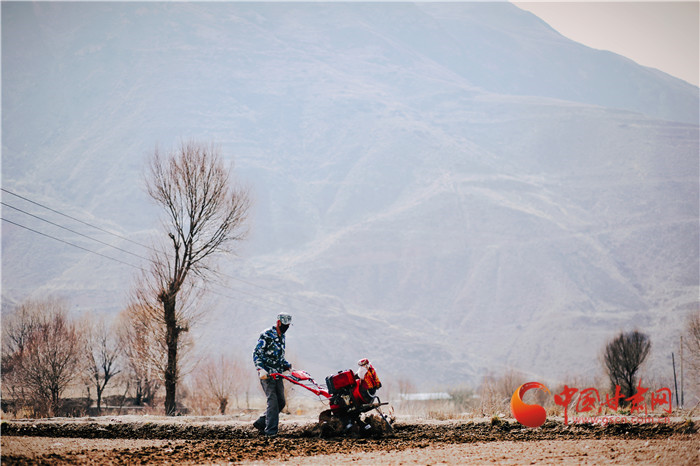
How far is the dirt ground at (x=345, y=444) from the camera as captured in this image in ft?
30.9

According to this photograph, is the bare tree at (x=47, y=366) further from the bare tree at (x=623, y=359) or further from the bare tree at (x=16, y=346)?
the bare tree at (x=623, y=359)

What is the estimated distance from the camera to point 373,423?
41.2 ft

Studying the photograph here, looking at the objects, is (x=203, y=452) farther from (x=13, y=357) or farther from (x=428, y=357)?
(x=428, y=357)

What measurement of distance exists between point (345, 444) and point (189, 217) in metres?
16.1

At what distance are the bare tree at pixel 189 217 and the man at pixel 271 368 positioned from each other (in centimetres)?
1232

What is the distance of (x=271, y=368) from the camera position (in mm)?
12891

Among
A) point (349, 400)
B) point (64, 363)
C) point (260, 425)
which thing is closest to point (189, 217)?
point (260, 425)

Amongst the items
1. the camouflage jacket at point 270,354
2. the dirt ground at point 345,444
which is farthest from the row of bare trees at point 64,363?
the camouflage jacket at point 270,354

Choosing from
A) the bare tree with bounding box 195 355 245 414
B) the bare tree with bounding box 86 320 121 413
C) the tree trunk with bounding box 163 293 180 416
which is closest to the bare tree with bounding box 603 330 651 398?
the bare tree with bounding box 195 355 245 414

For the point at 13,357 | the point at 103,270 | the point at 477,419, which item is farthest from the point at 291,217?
the point at 477,419

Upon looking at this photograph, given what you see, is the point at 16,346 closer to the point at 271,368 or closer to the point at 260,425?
the point at 260,425

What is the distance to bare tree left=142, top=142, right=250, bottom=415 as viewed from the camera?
24.6 meters

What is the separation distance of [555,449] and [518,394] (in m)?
2.39

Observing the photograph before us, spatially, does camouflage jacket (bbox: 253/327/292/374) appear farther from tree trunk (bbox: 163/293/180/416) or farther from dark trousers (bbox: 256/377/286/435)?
tree trunk (bbox: 163/293/180/416)
